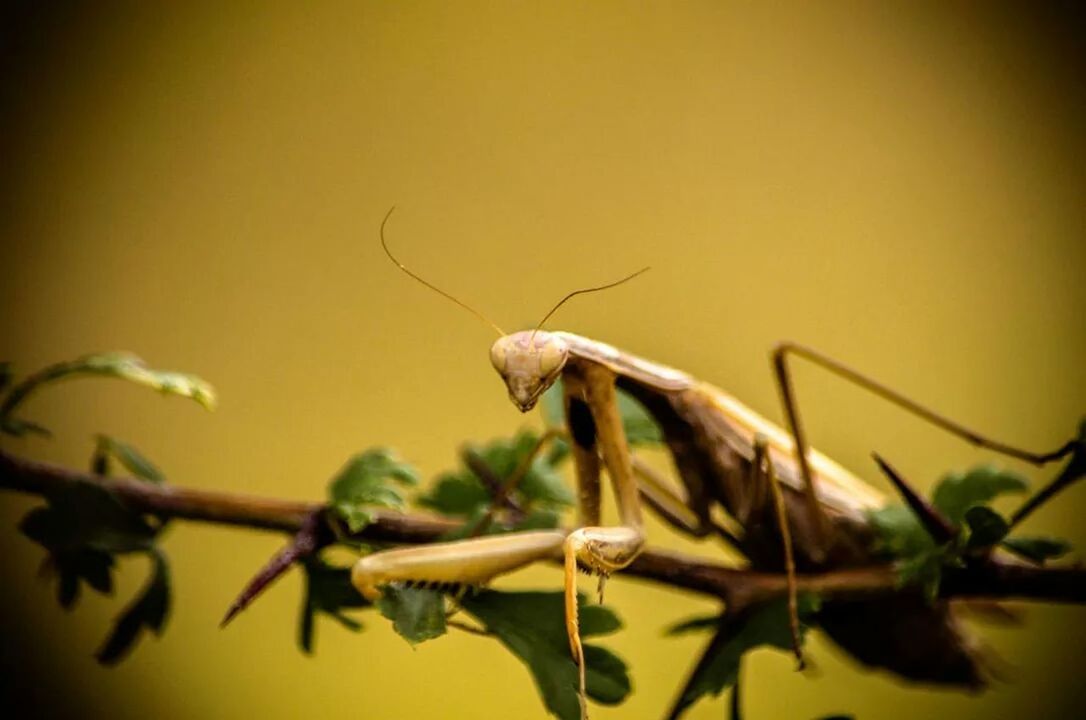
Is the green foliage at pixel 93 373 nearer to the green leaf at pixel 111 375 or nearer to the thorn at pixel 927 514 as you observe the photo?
the green leaf at pixel 111 375

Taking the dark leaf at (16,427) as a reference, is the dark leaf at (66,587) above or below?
below

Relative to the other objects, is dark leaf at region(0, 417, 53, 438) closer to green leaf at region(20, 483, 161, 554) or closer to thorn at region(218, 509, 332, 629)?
green leaf at region(20, 483, 161, 554)

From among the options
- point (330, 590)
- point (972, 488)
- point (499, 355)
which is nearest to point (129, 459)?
point (330, 590)

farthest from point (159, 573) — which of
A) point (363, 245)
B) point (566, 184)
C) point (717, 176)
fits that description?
point (717, 176)

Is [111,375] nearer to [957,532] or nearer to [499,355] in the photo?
[499,355]

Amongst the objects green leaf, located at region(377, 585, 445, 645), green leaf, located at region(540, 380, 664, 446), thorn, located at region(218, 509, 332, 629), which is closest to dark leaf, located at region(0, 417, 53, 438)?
thorn, located at region(218, 509, 332, 629)

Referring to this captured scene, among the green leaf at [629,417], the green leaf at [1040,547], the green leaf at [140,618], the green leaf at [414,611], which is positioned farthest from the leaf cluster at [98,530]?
the green leaf at [1040,547]
